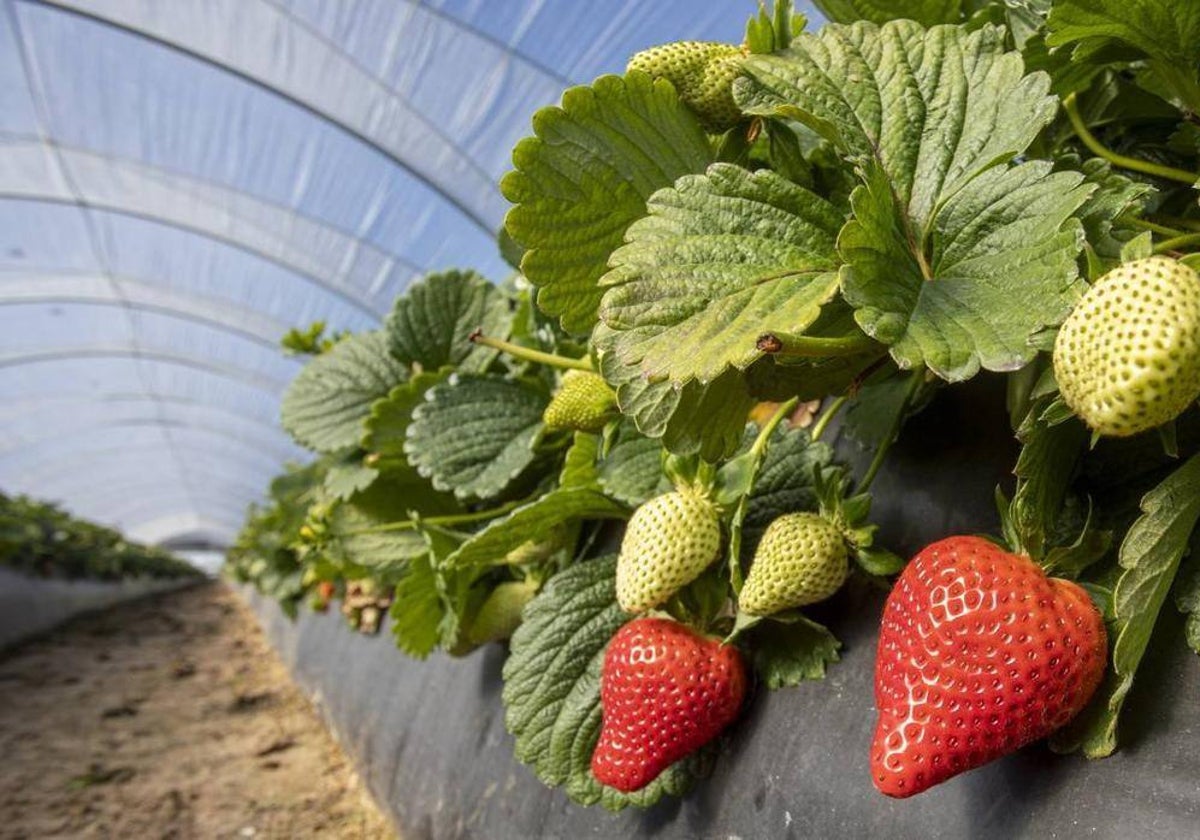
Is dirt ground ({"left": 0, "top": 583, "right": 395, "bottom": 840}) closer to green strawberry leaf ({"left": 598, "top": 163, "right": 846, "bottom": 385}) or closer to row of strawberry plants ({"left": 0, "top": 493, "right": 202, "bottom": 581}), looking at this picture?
green strawberry leaf ({"left": 598, "top": 163, "right": 846, "bottom": 385})

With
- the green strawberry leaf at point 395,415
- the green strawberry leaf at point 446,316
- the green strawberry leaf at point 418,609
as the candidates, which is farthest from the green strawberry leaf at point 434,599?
the green strawberry leaf at point 446,316

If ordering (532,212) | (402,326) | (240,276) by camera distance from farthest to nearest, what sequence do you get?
1. (240,276)
2. (402,326)
3. (532,212)

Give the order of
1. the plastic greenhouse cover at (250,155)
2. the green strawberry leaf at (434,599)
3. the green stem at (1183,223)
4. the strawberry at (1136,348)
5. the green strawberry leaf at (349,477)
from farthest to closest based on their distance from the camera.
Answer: the plastic greenhouse cover at (250,155), the green strawberry leaf at (349,477), the green strawberry leaf at (434,599), the green stem at (1183,223), the strawberry at (1136,348)

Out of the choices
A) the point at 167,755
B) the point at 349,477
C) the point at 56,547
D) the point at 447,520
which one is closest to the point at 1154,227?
the point at 447,520

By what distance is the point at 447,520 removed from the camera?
1.04m

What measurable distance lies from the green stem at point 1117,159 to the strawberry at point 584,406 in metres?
0.37

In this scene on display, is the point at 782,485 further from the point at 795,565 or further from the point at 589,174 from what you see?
the point at 589,174

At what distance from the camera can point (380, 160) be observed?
14.7ft

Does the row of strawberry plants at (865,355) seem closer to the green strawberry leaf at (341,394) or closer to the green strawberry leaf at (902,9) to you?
the green strawberry leaf at (902,9)

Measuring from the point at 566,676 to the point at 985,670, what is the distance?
39cm

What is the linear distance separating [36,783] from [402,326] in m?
1.69

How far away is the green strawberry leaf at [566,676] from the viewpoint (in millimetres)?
746

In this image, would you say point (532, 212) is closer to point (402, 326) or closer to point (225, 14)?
point (402, 326)

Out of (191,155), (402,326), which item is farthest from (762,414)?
(191,155)
